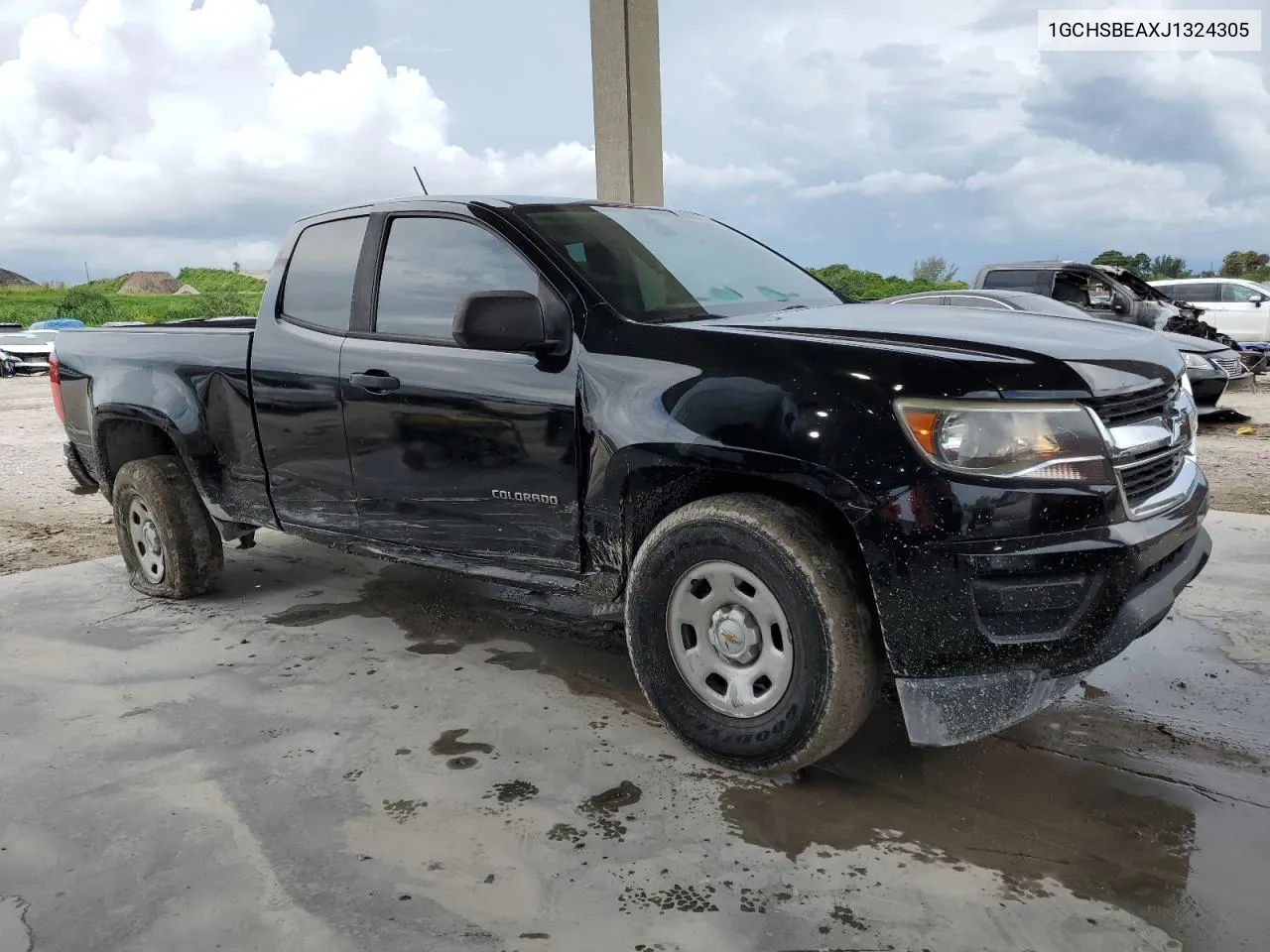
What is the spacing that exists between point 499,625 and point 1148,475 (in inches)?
106

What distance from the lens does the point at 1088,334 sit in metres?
3.16

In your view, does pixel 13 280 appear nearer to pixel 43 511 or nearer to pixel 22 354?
pixel 22 354

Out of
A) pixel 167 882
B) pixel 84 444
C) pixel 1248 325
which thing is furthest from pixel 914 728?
pixel 1248 325

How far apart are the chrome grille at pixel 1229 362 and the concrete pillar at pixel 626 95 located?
610 centimetres

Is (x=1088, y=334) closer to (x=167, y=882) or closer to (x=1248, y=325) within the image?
(x=167, y=882)

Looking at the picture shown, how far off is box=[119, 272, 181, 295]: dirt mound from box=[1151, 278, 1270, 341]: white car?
82424 millimetres

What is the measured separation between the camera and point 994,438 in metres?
2.62

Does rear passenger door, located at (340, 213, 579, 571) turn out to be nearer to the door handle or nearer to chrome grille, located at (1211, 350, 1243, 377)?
the door handle

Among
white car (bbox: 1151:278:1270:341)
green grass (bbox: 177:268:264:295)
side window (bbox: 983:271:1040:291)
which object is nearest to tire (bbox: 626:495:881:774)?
side window (bbox: 983:271:1040:291)

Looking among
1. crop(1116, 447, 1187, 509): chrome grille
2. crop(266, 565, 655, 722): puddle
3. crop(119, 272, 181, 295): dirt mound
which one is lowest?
crop(266, 565, 655, 722): puddle

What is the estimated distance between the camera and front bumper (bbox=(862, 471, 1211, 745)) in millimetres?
2596

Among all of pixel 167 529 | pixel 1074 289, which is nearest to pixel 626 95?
pixel 1074 289

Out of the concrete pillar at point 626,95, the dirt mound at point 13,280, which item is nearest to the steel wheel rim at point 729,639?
Answer: the concrete pillar at point 626,95

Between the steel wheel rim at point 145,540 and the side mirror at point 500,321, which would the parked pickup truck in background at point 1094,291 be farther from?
the side mirror at point 500,321
